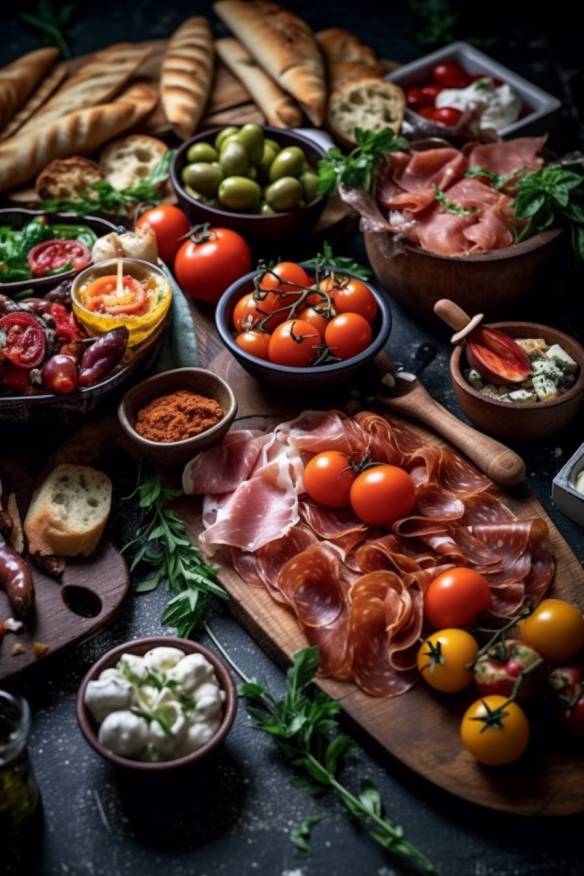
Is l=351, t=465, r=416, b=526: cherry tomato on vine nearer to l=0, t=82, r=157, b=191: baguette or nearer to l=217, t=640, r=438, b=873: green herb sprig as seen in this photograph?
l=217, t=640, r=438, b=873: green herb sprig

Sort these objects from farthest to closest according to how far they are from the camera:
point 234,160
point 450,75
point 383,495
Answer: point 450,75
point 234,160
point 383,495

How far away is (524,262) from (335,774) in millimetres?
1616

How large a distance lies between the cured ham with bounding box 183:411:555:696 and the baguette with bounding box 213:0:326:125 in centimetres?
147

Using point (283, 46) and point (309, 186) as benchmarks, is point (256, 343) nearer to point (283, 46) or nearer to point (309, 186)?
point (309, 186)

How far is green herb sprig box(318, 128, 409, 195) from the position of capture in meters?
3.35

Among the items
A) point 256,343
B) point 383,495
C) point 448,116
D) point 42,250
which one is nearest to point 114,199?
point 42,250

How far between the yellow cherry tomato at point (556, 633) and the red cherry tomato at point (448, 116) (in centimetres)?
202

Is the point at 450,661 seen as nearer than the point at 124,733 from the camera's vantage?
No

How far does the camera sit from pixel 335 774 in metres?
2.33

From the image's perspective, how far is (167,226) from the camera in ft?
11.4

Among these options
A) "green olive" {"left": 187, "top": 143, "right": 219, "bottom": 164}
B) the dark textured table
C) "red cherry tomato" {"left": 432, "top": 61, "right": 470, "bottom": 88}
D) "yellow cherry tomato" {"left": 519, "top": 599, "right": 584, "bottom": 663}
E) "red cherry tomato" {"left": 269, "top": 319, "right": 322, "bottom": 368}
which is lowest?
the dark textured table

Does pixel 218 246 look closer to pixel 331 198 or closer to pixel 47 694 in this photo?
pixel 331 198

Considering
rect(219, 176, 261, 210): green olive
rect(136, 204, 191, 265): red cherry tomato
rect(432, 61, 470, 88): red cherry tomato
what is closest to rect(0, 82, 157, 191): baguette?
rect(136, 204, 191, 265): red cherry tomato

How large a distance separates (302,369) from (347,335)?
159 mm
